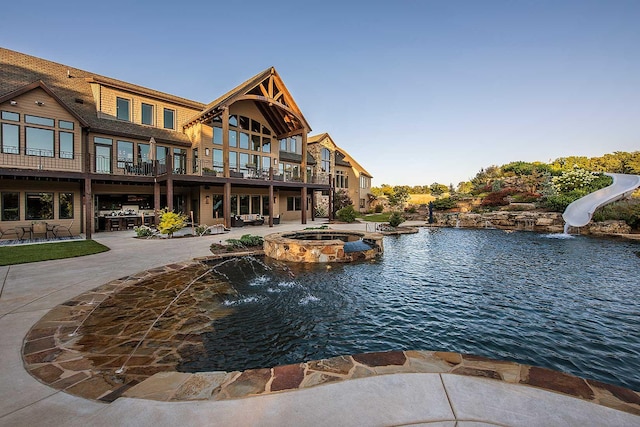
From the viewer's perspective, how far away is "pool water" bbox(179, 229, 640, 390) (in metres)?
3.78

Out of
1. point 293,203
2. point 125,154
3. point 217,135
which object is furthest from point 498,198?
point 125,154

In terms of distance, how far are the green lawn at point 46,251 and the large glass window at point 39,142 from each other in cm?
559

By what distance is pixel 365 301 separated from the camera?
19.0ft

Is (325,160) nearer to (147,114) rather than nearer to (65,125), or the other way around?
(147,114)

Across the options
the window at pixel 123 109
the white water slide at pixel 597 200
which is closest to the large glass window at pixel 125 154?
the window at pixel 123 109

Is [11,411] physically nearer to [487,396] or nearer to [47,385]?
[47,385]

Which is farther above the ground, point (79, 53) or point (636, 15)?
point (79, 53)

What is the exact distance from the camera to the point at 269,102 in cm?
1828

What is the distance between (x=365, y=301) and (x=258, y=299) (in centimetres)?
229

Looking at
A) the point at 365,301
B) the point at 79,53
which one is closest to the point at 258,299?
the point at 365,301

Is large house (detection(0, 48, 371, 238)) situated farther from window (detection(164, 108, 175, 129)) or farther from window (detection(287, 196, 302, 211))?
window (detection(287, 196, 302, 211))

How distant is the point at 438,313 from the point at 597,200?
68.3 feet

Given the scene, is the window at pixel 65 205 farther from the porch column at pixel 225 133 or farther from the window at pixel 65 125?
the porch column at pixel 225 133

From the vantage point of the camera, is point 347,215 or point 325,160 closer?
point 347,215
